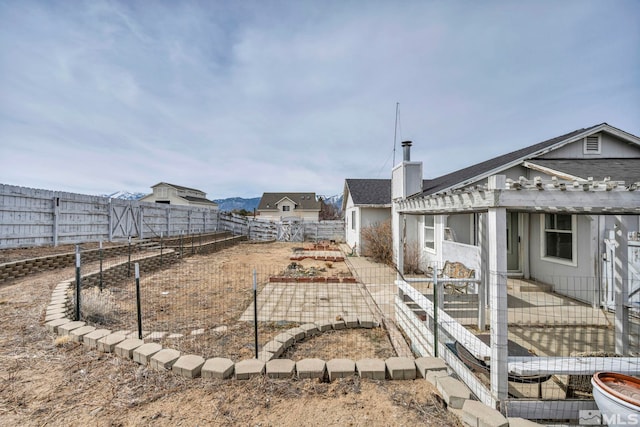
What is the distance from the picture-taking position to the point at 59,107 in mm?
9289

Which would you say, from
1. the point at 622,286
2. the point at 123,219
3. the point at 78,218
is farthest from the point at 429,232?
the point at 123,219

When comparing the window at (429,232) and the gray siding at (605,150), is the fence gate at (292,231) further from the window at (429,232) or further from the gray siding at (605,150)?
the gray siding at (605,150)

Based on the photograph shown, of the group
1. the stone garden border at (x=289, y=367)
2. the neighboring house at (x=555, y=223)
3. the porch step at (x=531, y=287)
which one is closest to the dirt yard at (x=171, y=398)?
the stone garden border at (x=289, y=367)

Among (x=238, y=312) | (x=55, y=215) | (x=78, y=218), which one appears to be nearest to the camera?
(x=238, y=312)

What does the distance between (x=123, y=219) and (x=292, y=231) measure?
1115 centimetres

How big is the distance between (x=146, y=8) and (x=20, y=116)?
752 cm

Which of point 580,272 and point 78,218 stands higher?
point 78,218

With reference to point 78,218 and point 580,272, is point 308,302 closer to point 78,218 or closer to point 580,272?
point 580,272

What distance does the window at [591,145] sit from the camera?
23.8 ft

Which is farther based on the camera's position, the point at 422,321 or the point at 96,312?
the point at 96,312

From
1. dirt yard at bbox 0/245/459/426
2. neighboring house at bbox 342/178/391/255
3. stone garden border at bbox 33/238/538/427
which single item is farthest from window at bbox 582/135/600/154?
dirt yard at bbox 0/245/459/426

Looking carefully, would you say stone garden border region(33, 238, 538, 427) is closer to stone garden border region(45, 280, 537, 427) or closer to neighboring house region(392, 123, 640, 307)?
stone garden border region(45, 280, 537, 427)

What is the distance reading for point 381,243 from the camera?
432 inches

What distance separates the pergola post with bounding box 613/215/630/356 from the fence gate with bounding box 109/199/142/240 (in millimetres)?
16206
